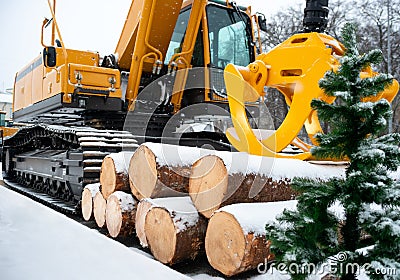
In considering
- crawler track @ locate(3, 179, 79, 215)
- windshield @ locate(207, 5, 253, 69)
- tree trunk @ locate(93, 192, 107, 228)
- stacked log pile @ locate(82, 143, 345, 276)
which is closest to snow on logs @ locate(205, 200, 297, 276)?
stacked log pile @ locate(82, 143, 345, 276)

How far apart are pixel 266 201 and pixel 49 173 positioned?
3692 mm

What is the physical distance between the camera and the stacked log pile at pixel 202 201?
271 cm

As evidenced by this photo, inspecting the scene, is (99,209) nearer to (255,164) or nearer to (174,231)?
(174,231)

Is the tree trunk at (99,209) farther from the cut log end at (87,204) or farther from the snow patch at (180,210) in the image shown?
the snow patch at (180,210)

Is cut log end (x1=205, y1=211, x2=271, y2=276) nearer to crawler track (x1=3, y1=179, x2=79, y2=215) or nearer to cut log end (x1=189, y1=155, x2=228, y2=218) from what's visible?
cut log end (x1=189, y1=155, x2=228, y2=218)

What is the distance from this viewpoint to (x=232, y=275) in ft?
9.02

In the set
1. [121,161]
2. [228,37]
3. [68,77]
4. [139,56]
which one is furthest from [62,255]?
[228,37]

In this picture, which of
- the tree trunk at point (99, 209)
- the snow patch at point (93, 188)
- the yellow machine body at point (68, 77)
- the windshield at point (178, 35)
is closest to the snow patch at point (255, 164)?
the tree trunk at point (99, 209)

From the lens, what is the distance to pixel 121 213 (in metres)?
3.56

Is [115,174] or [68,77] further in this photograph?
[68,77]

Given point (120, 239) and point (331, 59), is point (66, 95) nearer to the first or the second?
point (120, 239)

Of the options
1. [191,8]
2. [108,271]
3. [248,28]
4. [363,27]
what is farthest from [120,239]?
[363,27]

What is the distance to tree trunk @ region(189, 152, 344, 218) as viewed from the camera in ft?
9.58

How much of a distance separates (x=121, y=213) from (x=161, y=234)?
0.61 meters
